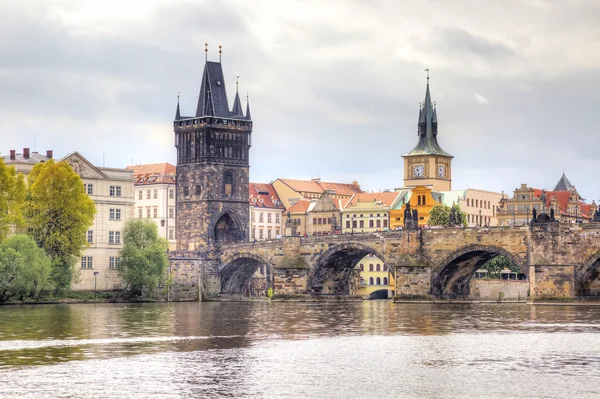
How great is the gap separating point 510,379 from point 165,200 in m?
102

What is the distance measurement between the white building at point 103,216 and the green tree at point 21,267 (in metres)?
12.5

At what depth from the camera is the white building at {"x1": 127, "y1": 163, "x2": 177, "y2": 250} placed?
14000 cm

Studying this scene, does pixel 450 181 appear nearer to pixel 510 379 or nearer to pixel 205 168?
pixel 205 168

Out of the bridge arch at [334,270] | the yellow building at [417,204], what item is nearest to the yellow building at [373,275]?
the yellow building at [417,204]

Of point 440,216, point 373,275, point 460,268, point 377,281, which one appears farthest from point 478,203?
point 460,268

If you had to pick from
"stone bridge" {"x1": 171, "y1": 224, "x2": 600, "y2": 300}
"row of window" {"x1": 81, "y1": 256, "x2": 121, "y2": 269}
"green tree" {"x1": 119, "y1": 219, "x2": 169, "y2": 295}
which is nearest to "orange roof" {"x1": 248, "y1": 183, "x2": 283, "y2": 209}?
"stone bridge" {"x1": 171, "y1": 224, "x2": 600, "y2": 300}

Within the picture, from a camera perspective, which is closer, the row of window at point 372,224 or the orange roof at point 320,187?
the row of window at point 372,224

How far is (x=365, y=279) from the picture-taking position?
15488cm

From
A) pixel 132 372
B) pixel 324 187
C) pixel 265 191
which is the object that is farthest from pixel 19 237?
pixel 324 187

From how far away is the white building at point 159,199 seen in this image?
140000 mm

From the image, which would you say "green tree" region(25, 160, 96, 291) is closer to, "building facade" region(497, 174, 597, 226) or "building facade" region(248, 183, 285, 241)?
"building facade" region(248, 183, 285, 241)

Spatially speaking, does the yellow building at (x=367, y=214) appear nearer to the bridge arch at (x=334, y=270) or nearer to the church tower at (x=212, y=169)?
the church tower at (x=212, y=169)

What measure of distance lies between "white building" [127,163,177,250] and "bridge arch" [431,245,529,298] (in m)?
39.8

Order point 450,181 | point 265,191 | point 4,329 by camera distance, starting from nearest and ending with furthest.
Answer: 1. point 4,329
2. point 265,191
3. point 450,181
